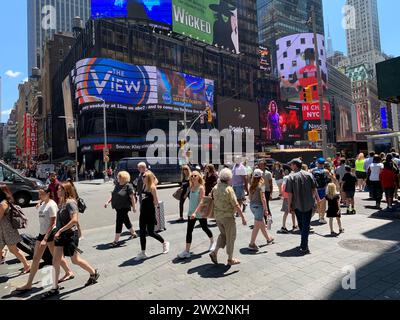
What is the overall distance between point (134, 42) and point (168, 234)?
2200 inches

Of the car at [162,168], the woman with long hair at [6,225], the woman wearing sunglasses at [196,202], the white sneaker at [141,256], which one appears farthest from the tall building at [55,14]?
the white sneaker at [141,256]

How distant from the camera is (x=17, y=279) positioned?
6258 millimetres

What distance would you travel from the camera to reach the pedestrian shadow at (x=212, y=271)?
5773 millimetres

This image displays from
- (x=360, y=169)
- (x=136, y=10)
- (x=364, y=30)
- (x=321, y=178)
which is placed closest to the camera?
(x=321, y=178)

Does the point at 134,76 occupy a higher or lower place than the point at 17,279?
higher

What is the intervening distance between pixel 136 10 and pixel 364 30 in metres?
129

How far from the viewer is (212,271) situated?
6.00 meters

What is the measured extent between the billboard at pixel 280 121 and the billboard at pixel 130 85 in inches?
913

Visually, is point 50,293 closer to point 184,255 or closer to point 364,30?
point 184,255

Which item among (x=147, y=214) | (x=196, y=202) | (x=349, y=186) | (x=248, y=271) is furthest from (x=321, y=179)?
(x=147, y=214)

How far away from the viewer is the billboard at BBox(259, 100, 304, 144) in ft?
260

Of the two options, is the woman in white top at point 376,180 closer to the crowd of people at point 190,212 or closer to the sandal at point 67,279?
the crowd of people at point 190,212

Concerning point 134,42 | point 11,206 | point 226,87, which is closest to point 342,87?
point 226,87
